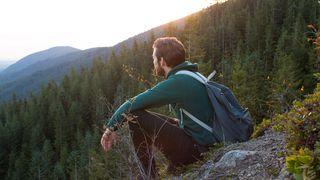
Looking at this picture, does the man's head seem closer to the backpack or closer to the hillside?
the backpack

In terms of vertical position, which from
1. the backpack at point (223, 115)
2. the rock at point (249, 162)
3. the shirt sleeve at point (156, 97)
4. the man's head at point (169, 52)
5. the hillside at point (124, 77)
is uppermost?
the man's head at point (169, 52)

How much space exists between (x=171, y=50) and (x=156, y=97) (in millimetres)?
629

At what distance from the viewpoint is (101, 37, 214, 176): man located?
16.3 ft

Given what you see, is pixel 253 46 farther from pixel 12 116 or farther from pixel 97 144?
pixel 12 116

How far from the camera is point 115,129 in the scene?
4.98 m

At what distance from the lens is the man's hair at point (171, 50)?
5188 mm

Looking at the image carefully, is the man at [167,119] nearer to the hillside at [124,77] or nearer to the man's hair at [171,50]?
the man's hair at [171,50]

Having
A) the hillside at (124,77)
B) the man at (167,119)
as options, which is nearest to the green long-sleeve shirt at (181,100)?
the man at (167,119)

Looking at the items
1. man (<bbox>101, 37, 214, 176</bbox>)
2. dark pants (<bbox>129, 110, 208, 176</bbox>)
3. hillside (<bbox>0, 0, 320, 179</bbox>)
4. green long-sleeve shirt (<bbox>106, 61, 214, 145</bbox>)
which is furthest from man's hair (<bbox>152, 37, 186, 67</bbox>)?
hillside (<bbox>0, 0, 320, 179</bbox>)

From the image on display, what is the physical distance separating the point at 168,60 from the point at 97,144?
2398 inches

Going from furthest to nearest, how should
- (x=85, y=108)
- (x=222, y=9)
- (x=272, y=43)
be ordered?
(x=222, y=9) < (x=85, y=108) < (x=272, y=43)

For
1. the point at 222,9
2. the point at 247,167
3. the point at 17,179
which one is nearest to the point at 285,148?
the point at 247,167

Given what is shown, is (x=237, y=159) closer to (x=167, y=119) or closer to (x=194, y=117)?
(x=194, y=117)

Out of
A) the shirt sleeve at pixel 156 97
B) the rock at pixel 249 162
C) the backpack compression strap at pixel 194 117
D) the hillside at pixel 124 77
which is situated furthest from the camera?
the hillside at pixel 124 77
